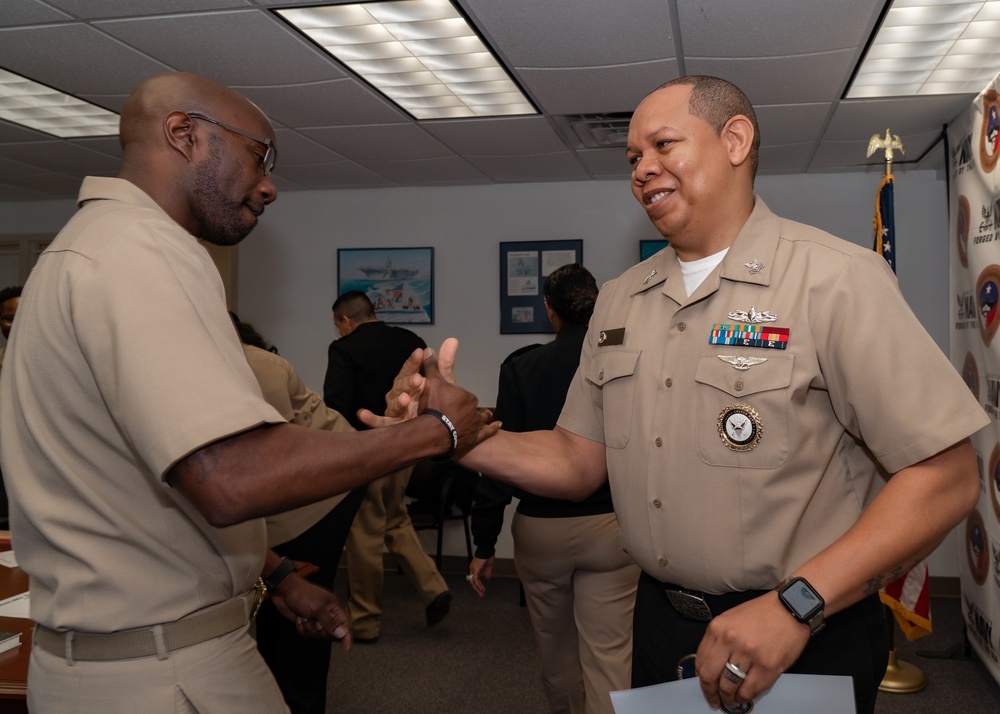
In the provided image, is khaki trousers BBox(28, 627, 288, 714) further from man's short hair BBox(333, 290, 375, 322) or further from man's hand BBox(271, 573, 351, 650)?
man's short hair BBox(333, 290, 375, 322)

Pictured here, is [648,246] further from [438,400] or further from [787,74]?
[438,400]

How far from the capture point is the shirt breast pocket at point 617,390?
1660mm

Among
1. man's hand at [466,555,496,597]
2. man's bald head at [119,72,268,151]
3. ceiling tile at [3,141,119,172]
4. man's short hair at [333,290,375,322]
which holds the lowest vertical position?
man's hand at [466,555,496,597]

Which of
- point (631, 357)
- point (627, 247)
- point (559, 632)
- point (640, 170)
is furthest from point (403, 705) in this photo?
point (627, 247)

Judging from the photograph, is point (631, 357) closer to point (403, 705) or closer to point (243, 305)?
point (403, 705)

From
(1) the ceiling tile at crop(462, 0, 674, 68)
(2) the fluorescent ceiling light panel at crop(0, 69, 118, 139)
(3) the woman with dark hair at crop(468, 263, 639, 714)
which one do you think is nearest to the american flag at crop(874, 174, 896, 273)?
(1) the ceiling tile at crop(462, 0, 674, 68)

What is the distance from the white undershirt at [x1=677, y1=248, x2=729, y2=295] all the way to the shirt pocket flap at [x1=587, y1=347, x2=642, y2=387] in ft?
0.56

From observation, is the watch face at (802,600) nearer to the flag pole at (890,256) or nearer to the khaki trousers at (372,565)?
the flag pole at (890,256)

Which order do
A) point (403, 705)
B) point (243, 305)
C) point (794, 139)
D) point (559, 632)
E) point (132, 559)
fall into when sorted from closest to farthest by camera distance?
point (132, 559) < point (559, 632) < point (403, 705) < point (794, 139) < point (243, 305)

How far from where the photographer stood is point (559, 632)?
3.05 m

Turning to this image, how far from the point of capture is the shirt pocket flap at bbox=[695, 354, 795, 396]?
1.43 metres

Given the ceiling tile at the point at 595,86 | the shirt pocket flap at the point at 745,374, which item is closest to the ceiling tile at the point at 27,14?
the ceiling tile at the point at 595,86

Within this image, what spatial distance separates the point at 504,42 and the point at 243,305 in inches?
150

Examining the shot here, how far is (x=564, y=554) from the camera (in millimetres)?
2898
